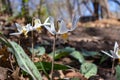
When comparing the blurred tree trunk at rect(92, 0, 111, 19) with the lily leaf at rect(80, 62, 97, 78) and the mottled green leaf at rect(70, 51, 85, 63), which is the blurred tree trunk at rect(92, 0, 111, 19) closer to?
the mottled green leaf at rect(70, 51, 85, 63)

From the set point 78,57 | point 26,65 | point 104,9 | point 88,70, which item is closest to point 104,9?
point 104,9

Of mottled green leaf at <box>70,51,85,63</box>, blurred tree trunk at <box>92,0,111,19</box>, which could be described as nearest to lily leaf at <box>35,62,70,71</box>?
mottled green leaf at <box>70,51,85,63</box>

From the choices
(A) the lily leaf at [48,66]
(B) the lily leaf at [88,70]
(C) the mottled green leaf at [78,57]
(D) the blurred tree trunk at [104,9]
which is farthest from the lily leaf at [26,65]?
(D) the blurred tree trunk at [104,9]

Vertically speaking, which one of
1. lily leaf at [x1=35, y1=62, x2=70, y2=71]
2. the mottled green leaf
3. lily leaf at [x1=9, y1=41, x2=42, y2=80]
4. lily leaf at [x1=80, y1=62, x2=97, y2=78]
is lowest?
the mottled green leaf

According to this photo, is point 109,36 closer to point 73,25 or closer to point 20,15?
point 20,15

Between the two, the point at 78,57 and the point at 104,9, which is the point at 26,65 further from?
the point at 104,9

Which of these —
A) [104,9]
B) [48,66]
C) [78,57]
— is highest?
[48,66]

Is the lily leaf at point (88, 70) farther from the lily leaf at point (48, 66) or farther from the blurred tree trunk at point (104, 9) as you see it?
the blurred tree trunk at point (104, 9)

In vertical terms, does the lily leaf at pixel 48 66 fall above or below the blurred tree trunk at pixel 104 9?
above

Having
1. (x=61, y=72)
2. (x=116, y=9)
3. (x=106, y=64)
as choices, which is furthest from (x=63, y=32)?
(x=116, y=9)

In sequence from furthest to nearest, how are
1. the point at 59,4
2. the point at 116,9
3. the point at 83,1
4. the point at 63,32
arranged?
the point at 116,9, the point at 59,4, the point at 83,1, the point at 63,32

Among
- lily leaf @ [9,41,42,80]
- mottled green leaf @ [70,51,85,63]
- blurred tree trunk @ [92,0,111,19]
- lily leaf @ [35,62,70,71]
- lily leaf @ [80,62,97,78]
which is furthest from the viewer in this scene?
blurred tree trunk @ [92,0,111,19]
